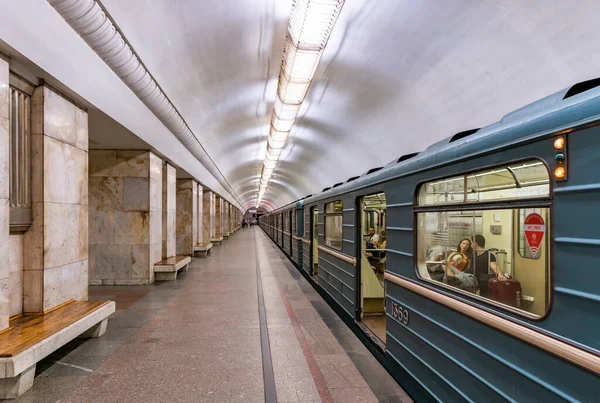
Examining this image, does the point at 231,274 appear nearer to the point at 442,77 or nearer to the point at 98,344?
the point at 98,344

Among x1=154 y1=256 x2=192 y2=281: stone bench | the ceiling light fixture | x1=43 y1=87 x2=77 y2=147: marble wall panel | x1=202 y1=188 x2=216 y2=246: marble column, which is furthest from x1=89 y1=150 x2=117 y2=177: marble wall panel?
x1=202 y1=188 x2=216 y2=246: marble column

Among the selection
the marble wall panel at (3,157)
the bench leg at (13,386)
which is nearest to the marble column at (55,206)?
the marble wall panel at (3,157)

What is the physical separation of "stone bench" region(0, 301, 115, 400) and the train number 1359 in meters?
3.33

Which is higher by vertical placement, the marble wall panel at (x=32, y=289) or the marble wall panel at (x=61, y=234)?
the marble wall panel at (x=61, y=234)

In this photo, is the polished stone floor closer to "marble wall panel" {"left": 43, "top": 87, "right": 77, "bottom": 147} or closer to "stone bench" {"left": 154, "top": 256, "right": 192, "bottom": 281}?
"stone bench" {"left": 154, "top": 256, "right": 192, "bottom": 281}

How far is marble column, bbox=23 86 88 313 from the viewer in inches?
174

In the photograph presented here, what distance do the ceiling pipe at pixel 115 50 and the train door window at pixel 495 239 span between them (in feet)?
13.5

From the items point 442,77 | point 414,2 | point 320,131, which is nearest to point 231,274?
point 320,131

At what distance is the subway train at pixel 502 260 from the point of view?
182 cm

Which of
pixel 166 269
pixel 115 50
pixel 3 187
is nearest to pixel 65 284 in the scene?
pixel 3 187

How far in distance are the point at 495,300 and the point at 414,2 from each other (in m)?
3.83

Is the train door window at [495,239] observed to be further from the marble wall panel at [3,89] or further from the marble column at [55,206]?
the marble column at [55,206]

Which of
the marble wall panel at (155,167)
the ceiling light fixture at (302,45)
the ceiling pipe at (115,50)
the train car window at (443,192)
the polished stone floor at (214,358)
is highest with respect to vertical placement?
the ceiling light fixture at (302,45)

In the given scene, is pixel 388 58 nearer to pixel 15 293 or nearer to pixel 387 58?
pixel 387 58
